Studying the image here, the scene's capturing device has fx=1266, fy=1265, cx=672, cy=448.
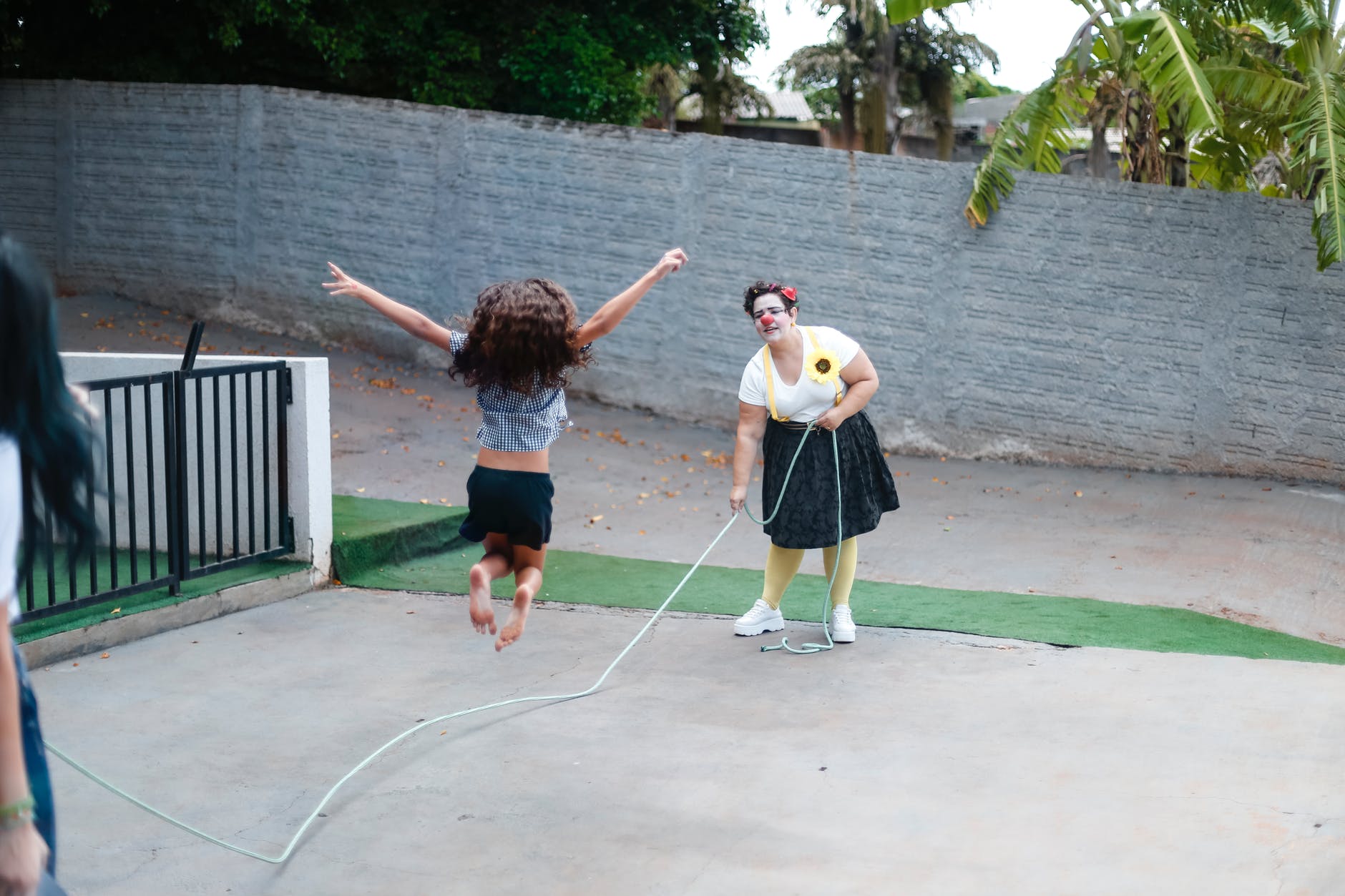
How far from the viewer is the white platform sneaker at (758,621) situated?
6199 mm

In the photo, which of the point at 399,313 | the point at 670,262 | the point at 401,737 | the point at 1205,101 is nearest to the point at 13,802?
the point at 401,737

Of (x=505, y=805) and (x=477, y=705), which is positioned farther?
(x=477, y=705)

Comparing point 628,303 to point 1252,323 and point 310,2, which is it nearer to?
point 1252,323

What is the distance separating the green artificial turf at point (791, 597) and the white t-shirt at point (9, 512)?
4.95 metres

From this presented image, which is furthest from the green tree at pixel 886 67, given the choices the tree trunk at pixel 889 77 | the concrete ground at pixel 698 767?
the concrete ground at pixel 698 767

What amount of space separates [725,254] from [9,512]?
9.73 m

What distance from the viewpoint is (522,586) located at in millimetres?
4777

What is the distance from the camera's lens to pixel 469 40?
14117mm

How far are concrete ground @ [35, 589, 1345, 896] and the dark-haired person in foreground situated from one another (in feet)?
5.57

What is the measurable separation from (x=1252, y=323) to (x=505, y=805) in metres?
7.66

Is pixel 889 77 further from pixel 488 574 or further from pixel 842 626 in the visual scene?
pixel 488 574

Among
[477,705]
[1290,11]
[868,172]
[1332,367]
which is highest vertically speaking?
[1290,11]

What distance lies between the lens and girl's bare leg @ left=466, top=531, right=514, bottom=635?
183 inches

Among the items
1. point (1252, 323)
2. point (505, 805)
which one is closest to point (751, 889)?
point (505, 805)
